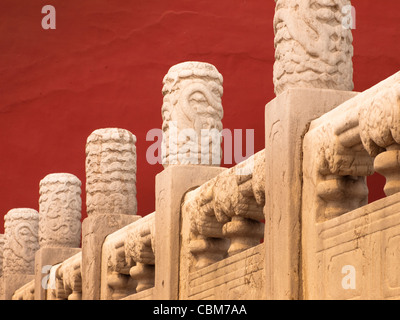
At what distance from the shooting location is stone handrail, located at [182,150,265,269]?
170 inches

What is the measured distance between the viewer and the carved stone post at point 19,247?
827 cm

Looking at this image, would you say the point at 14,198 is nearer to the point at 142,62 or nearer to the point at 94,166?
the point at 142,62

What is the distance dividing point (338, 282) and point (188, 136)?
171 cm

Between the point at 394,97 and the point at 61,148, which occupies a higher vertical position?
the point at 61,148

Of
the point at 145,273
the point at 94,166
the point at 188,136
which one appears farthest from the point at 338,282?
the point at 94,166

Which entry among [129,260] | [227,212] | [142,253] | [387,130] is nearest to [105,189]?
[129,260]

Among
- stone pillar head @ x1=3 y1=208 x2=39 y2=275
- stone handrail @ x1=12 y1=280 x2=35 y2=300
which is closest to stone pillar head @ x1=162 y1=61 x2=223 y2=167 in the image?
stone handrail @ x1=12 y1=280 x2=35 y2=300

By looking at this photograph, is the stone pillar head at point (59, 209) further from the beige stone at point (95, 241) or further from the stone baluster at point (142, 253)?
the stone baluster at point (142, 253)

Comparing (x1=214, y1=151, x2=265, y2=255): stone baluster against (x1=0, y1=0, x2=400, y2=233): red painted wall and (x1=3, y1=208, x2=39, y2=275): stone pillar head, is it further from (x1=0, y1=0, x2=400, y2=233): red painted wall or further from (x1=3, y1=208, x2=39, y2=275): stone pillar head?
(x1=3, y1=208, x2=39, y2=275): stone pillar head

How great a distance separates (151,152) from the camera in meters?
8.27

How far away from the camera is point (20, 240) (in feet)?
27.3

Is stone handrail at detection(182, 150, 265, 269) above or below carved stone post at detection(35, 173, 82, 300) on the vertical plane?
below

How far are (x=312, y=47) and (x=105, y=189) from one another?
2.54m

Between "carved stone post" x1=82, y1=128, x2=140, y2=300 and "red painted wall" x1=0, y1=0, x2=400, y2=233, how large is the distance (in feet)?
5.70
